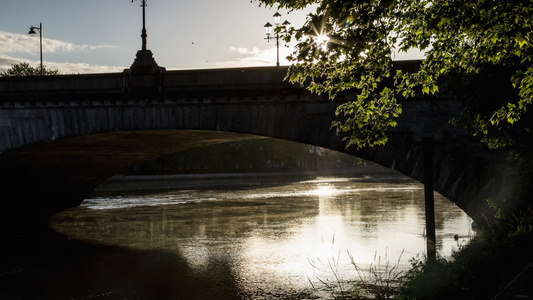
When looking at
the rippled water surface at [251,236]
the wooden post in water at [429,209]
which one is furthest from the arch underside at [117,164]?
the wooden post in water at [429,209]

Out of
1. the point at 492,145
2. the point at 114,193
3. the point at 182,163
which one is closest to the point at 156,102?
the point at 492,145

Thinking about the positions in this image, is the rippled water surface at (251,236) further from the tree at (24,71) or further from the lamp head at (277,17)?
the tree at (24,71)

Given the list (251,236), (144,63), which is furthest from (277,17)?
(251,236)

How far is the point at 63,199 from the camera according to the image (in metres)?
32.4

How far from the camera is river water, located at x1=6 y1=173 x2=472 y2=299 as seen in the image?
14227 millimetres

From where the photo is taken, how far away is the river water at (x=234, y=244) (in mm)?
14227

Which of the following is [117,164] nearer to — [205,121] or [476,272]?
[205,121]

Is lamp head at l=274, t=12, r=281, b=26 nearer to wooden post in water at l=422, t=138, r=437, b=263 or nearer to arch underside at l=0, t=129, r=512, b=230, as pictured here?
arch underside at l=0, t=129, r=512, b=230

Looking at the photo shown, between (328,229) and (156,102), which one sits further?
(328,229)

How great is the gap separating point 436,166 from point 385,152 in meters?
1.45

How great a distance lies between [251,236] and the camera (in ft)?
69.3

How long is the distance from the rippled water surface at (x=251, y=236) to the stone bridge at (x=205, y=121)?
2.84m

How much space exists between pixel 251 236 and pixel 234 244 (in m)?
1.60

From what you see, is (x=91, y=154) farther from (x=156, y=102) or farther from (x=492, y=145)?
(x=492, y=145)
